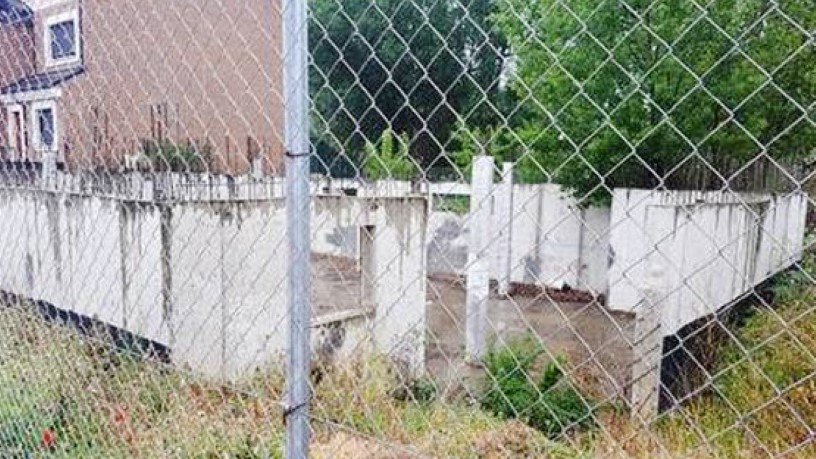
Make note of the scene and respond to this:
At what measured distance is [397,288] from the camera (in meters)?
6.58

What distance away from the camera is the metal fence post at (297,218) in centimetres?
121

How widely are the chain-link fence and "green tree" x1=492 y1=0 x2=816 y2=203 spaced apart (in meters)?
0.03

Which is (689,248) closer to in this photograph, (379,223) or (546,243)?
(379,223)

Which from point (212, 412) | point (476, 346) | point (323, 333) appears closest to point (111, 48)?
point (212, 412)

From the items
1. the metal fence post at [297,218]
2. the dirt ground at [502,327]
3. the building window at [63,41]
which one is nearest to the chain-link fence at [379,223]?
the metal fence post at [297,218]

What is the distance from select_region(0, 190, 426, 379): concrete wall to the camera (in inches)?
179

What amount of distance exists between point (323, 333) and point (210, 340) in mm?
1213

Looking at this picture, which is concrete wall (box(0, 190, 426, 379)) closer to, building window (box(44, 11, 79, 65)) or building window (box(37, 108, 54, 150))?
building window (box(37, 108, 54, 150))

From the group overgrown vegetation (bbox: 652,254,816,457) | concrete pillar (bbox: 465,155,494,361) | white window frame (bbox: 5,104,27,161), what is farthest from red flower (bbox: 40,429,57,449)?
concrete pillar (bbox: 465,155,494,361)

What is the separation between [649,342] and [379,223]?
272cm

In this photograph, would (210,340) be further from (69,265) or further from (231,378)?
(69,265)

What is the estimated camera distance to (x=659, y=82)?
393 cm

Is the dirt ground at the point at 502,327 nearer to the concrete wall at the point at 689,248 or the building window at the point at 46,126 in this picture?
the concrete wall at the point at 689,248

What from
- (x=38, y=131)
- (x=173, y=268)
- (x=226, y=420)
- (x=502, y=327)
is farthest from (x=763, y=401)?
(x=38, y=131)
